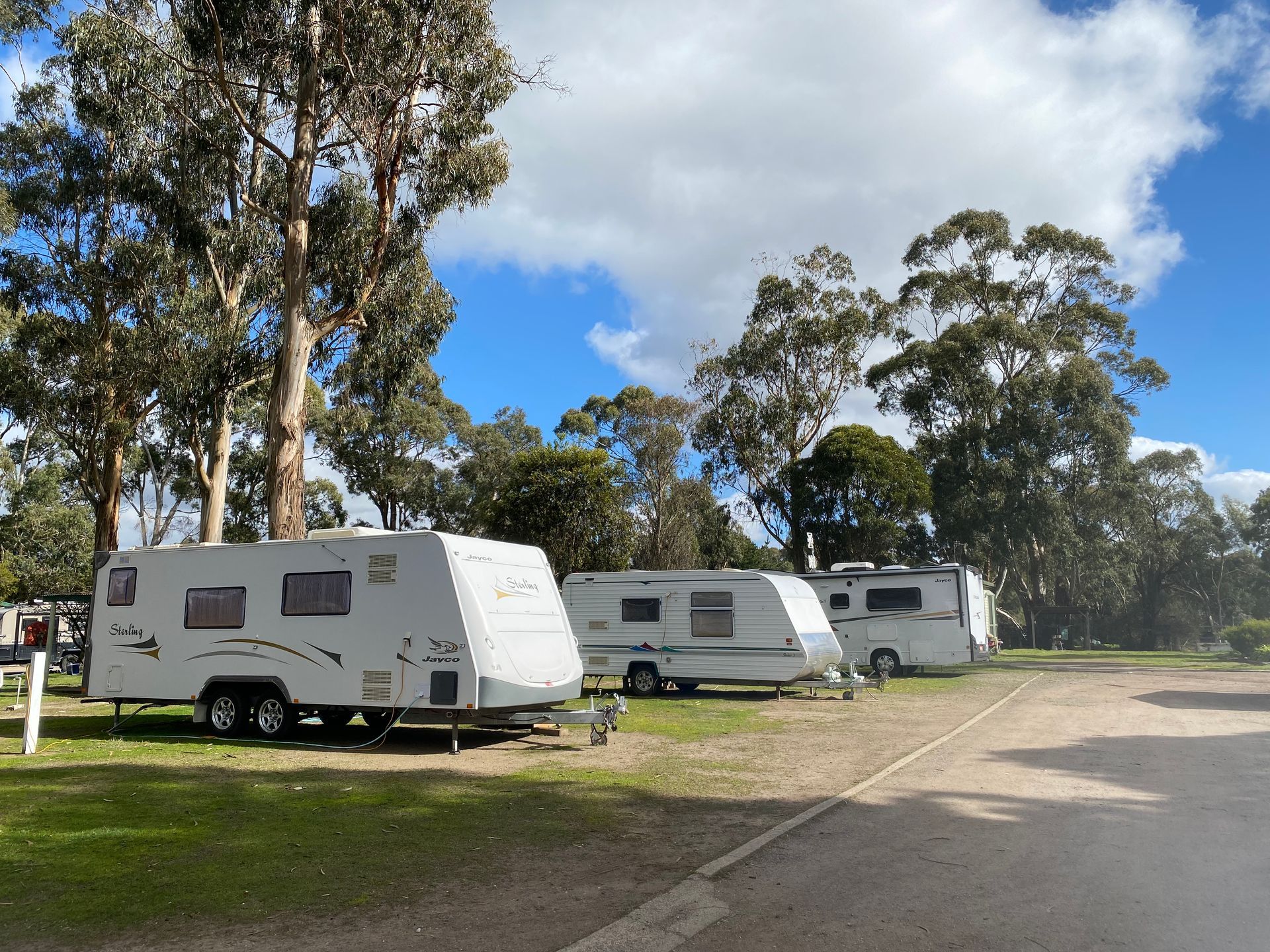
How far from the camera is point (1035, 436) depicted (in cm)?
3559

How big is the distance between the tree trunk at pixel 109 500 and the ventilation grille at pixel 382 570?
54.2 feet

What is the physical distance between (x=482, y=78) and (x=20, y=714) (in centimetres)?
1375

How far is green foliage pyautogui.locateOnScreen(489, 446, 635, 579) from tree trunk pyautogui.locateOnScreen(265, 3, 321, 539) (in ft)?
47.9

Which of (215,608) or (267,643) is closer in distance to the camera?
(267,643)

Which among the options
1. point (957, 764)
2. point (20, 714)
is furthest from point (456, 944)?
point (20, 714)

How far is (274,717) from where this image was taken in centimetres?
1136

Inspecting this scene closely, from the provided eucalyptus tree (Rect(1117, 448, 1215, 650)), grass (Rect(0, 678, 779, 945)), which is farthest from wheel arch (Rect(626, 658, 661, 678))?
eucalyptus tree (Rect(1117, 448, 1215, 650))

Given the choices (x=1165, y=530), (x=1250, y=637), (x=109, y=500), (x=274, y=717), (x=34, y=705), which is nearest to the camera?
(x=34, y=705)

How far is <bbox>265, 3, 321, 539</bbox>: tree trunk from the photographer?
1567cm

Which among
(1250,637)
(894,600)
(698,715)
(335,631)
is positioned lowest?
(698,715)

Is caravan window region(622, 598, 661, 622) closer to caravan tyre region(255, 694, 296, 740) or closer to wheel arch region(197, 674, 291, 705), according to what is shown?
caravan tyre region(255, 694, 296, 740)

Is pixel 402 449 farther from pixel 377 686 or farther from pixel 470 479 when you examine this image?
pixel 377 686

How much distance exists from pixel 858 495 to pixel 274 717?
2381cm

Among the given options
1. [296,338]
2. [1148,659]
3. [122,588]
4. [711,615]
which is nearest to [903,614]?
[711,615]
